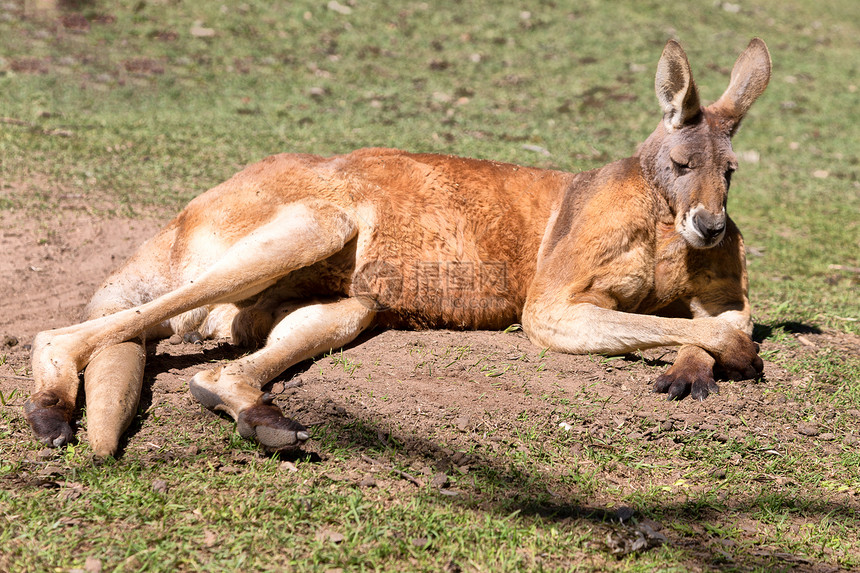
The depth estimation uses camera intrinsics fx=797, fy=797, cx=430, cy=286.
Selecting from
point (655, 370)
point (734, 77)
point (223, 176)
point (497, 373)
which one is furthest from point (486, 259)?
point (223, 176)

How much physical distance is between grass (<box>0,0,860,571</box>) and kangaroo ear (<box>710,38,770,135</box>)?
4.26 feet

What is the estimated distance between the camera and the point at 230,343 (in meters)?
4.13

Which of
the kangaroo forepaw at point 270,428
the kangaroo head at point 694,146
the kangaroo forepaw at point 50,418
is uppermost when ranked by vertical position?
the kangaroo head at point 694,146

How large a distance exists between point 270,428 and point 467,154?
17.1ft

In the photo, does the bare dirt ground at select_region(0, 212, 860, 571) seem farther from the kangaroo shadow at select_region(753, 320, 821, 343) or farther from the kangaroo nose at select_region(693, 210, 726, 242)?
the kangaroo nose at select_region(693, 210, 726, 242)

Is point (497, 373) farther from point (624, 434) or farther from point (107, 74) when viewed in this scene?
point (107, 74)

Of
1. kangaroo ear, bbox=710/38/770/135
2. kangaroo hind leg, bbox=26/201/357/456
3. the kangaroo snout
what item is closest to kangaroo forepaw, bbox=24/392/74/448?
kangaroo hind leg, bbox=26/201/357/456

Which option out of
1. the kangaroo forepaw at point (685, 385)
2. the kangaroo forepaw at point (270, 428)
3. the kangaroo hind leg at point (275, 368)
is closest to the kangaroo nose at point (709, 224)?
the kangaroo forepaw at point (685, 385)

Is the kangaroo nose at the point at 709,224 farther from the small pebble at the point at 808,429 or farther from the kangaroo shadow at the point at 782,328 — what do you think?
the kangaroo shadow at the point at 782,328

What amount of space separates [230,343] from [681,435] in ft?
7.40

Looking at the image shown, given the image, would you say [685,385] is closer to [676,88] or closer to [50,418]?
[676,88]

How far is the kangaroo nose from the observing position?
3.72 metres

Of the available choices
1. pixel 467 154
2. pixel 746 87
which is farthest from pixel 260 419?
pixel 467 154

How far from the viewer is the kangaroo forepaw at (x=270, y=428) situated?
2918mm
